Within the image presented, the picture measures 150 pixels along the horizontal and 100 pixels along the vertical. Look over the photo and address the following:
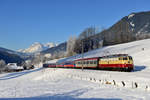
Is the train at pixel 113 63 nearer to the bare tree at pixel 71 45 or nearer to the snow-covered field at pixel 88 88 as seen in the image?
the snow-covered field at pixel 88 88

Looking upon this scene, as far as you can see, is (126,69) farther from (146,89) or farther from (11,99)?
(11,99)

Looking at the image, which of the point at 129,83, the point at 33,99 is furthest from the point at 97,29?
the point at 33,99

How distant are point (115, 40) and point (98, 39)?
19.1m

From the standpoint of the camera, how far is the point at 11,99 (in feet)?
42.9

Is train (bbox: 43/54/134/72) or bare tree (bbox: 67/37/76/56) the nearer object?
train (bbox: 43/54/134/72)

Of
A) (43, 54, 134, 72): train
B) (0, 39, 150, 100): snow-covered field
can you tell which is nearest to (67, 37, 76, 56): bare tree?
(43, 54, 134, 72): train

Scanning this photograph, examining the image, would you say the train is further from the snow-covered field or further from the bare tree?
the bare tree

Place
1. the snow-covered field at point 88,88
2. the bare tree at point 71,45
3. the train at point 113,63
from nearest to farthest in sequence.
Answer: the snow-covered field at point 88,88
the train at point 113,63
the bare tree at point 71,45

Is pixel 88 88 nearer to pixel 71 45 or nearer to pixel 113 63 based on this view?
pixel 113 63

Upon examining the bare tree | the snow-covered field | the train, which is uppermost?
the bare tree

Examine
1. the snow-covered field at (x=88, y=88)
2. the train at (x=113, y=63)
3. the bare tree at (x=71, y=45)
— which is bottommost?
the snow-covered field at (x=88, y=88)

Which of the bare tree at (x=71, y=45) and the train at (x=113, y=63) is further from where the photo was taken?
the bare tree at (x=71, y=45)

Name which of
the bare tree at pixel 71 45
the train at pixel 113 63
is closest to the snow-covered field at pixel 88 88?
the train at pixel 113 63

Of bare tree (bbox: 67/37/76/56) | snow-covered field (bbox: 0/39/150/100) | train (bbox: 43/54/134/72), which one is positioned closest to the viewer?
snow-covered field (bbox: 0/39/150/100)
